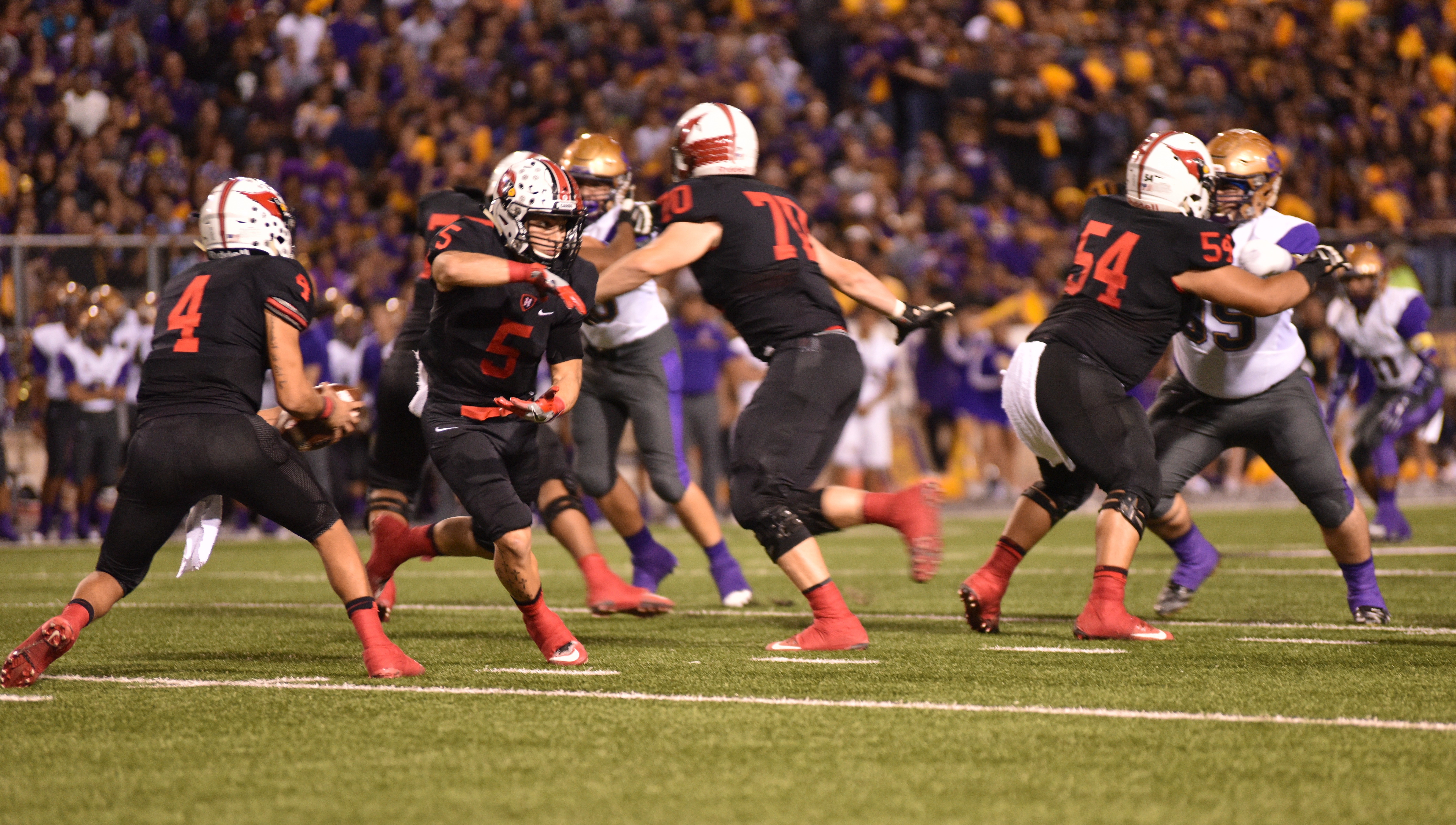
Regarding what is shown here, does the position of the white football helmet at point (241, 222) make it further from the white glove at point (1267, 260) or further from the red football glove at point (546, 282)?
the white glove at point (1267, 260)

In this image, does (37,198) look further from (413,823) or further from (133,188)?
(413,823)

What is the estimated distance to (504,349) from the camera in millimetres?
5320

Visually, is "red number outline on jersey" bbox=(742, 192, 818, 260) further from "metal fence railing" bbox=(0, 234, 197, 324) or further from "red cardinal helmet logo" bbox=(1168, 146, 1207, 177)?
"metal fence railing" bbox=(0, 234, 197, 324)

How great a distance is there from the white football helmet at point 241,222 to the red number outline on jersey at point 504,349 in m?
0.72

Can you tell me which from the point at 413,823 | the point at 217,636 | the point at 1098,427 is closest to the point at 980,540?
the point at 1098,427

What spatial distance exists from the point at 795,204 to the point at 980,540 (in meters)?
5.78

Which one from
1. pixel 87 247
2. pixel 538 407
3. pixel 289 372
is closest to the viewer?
pixel 289 372

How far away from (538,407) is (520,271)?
450mm

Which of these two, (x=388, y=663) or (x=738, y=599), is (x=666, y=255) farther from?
(x=738, y=599)

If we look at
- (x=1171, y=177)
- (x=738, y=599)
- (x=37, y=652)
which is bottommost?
(x=738, y=599)

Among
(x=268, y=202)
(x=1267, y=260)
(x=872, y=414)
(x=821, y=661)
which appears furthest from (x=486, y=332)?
(x=872, y=414)

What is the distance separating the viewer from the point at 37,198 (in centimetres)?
1477

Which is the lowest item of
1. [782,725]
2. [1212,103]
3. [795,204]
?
[782,725]

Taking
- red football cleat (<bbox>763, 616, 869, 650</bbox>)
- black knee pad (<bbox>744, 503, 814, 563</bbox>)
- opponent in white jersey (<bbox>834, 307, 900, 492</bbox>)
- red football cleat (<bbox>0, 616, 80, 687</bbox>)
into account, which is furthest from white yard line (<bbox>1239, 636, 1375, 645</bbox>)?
opponent in white jersey (<bbox>834, 307, 900, 492</bbox>)
